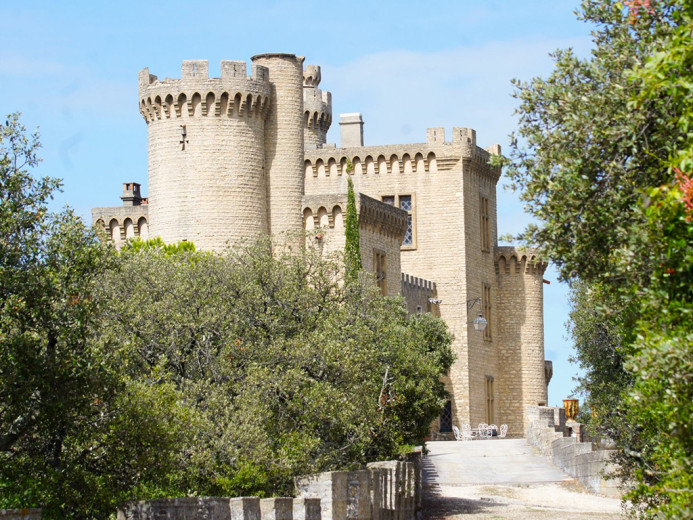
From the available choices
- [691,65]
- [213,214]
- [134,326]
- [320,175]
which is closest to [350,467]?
[134,326]

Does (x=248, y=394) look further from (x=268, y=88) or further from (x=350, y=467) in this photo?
(x=268, y=88)

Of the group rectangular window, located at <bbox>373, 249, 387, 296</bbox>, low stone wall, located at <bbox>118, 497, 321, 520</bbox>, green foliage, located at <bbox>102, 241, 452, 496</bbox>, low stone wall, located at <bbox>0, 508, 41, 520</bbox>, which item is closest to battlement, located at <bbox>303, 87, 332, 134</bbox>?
rectangular window, located at <bbox>373, 249, 387, 296</bbox>

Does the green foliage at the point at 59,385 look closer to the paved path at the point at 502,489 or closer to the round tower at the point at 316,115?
the paved path at the point at 502,489

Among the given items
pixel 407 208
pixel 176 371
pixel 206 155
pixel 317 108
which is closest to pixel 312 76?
pixel 317 108

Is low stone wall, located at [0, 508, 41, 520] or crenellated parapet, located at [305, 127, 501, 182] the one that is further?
crenellated parapet, located at [305, 127, 501, 182]

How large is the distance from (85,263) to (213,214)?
2635 cm

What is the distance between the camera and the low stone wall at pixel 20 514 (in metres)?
14.8

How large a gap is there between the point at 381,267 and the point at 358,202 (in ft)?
9.53

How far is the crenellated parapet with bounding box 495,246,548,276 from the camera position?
60312 mm

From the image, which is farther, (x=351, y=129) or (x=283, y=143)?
(x=351, y=129)

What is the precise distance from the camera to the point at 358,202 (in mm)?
47875

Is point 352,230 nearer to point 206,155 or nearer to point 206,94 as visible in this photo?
point 206,155

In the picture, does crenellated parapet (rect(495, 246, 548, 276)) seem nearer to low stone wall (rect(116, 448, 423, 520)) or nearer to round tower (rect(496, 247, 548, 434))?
round tower (rect(496, 247, 548, 434))

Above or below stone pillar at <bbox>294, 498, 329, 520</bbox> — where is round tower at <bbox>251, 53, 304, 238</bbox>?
above
